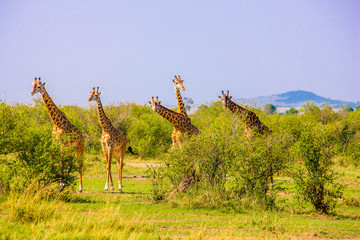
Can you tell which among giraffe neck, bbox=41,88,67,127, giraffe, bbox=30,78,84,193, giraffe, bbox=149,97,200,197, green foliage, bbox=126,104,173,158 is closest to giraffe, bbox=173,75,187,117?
giraffe, bbox=149,97,200,197

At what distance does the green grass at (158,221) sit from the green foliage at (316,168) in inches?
15.4

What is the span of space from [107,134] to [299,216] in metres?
6.91

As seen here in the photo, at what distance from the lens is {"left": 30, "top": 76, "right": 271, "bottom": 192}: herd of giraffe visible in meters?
12.8

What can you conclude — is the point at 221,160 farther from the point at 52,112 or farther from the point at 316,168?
the point at 52,112

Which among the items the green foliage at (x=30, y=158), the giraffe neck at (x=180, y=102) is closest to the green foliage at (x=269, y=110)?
the giraffe neck at (x=180, y=102)

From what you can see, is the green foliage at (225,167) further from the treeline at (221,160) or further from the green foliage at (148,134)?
the green foliage at (148,134)

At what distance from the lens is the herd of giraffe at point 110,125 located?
503 inches

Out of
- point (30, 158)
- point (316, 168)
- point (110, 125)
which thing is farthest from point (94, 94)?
point (316, 168)

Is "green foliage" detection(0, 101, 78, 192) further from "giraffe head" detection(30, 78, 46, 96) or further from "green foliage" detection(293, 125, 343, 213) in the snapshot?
"green foliage" detection(293, 125, 343, 213)

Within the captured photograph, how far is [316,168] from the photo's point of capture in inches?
412

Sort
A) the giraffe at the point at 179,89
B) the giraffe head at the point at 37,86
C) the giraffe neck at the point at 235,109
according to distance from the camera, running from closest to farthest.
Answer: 1. the giraffe head at the point at 37,86
2. the giraffe at the point at 179,89
3. the giraffe neck at the point at 235,109

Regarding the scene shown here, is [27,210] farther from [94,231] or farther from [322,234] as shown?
[322,234]

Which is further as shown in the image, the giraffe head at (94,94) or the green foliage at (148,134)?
the green foliage at (148,134)

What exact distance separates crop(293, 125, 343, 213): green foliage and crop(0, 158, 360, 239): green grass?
39cm
